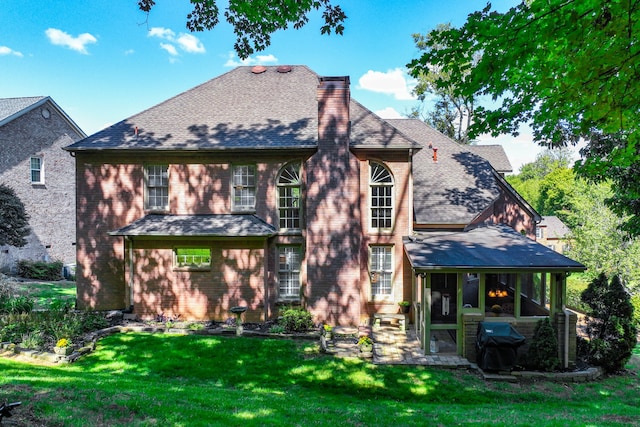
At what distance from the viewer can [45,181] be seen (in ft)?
89.6

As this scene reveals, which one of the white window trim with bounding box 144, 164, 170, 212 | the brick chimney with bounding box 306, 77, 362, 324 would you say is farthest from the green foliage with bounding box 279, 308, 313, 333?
the white window trim with bounding box 144, 164, 170, 212

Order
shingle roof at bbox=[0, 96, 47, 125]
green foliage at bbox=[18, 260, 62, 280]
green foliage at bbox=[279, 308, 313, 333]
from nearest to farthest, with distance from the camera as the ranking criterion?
1. green foliage at bbox=[279, 308, 313, 333]
2. green foliage at bbox=[18, 260, 62, 280]
3. shingle roof at bbox=[0, 96, 47, 125]

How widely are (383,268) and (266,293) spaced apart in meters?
4.90

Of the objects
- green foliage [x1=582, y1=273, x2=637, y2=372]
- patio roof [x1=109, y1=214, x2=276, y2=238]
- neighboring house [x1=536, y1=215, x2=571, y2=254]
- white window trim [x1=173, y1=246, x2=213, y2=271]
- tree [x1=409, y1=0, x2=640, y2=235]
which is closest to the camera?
tree [x1=409, y1=0, x2=640, y2=235]

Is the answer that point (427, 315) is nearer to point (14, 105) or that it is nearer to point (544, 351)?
point (544, 351)

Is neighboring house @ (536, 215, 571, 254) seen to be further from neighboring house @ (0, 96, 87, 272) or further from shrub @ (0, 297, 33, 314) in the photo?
neighboring house @ (0, 96, 87, 272)

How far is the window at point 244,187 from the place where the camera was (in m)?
15.4

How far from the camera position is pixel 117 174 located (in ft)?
51.2

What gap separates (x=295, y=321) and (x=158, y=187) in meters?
8.13

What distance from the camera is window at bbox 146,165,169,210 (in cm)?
1562

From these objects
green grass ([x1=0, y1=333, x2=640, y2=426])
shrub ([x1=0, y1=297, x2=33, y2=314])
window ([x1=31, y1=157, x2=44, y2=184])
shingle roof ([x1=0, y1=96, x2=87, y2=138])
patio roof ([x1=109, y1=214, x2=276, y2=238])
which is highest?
shingle roof ([x1=0, y1=96, x2=87, y2=138])

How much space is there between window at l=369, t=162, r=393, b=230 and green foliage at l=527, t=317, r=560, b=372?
21.0 feet

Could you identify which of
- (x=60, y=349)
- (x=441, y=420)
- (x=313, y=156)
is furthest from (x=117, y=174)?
(x=441, y=420)

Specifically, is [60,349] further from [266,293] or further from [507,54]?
[507,54]
